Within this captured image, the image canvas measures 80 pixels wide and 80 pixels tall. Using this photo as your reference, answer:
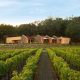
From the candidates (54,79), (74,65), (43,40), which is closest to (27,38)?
(43,40)

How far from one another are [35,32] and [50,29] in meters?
5.98

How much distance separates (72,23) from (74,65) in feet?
306

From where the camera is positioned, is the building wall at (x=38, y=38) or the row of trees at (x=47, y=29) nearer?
the building wall at (x=38, y=38)

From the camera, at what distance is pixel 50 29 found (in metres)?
130

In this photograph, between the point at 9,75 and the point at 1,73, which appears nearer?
the point at 1,73

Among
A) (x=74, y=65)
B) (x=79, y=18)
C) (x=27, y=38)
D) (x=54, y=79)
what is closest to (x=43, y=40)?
(x=27, y=38)

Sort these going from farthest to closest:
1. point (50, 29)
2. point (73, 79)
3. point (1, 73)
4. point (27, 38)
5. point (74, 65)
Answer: point (50, 29), point (27, 38), point (74, 65), point (1, 73), point (73, 79)

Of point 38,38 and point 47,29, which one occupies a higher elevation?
point 47,29

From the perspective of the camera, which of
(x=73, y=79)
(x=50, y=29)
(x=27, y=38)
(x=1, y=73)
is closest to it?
(x=73, y=79)

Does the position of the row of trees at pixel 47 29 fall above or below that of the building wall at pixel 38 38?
above

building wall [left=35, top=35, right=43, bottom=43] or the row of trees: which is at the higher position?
the row of trees

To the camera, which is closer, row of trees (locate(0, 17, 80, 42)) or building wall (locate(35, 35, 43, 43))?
building wall (locate(35, 35, 43, 43))

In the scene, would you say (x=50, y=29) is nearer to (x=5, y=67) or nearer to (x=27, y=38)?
(x=27, y=38)

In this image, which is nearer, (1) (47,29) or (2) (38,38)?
(2) (38,38)
